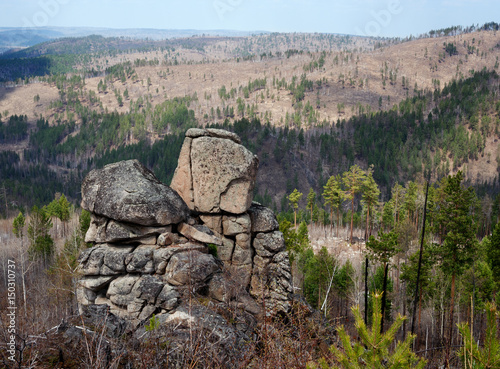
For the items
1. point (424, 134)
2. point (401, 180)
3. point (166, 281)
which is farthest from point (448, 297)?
Answer: point (424, 134)

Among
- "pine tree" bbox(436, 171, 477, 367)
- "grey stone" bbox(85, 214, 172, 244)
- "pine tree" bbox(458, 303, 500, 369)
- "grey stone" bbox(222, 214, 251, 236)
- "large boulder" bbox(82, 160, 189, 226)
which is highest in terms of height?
"pine tree" bbox(458, 303, 500, 369)

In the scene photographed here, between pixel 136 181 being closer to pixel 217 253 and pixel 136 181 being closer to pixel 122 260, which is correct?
pixel 122 260

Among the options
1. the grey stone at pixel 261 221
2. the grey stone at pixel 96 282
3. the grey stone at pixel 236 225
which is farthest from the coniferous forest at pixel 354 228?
the grey stone at pixel 236 225

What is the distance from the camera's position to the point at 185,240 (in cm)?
1973

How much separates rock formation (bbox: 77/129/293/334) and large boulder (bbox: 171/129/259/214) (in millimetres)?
57

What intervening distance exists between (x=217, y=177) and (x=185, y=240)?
4.13 metres

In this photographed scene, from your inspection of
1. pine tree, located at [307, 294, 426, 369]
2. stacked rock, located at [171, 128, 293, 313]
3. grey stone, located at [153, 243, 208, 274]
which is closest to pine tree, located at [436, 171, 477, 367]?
stacked rock, located at [171, 128, 293, 313]

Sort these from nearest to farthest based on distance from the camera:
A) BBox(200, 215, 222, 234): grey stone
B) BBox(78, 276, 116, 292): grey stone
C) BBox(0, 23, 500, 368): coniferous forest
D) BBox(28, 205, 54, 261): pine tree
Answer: BBox(0, 23, 500, 368): coniferous forest, BBox(78, 276, 116, 292): grey stone, BBox(200, 215, 222, 234): grey stone, BBox(28, 205, 54, 261): pine tree

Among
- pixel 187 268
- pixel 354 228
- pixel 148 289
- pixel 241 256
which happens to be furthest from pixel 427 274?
pixel 354 228

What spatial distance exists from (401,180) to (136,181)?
13487cm

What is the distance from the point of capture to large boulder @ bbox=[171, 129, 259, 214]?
70.8ft

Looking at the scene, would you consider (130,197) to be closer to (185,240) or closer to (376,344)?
(185,240)

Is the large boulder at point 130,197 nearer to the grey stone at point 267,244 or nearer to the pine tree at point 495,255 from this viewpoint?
the grey stone at point 267,244

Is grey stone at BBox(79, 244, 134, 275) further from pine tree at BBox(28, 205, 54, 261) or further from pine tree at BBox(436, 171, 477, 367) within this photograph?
pine tree at BBox(28, 205, 54, 261)
